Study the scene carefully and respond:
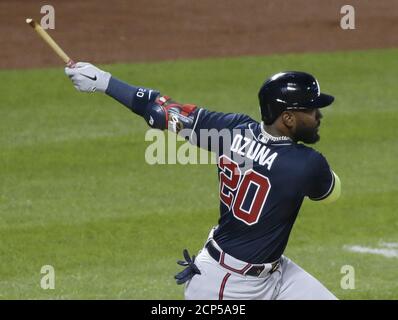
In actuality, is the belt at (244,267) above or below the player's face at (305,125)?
below

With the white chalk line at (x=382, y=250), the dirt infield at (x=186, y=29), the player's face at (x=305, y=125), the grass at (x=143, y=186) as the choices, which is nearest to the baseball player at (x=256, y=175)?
the player's face at (x=305, y=125)

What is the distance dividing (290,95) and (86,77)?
3.64 ft

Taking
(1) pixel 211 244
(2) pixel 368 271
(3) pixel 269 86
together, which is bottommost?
(2) pixel 368 271

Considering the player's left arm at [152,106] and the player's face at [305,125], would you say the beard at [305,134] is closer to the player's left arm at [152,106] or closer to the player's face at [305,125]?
the player's face at [305,125]

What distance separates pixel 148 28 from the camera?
15719 millimetres

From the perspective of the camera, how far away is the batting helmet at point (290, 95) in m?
5.80

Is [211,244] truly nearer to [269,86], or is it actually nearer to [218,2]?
[269,86]

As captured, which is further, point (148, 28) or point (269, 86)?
point (148, 28)

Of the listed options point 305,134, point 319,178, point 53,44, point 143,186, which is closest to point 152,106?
point 53,44

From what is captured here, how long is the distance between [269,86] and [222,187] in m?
0.61

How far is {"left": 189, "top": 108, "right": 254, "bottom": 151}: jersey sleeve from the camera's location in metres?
5.94

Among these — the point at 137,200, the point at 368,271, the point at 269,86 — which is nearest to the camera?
the point at 269,86

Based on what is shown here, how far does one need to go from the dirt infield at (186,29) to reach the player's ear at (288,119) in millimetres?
8973

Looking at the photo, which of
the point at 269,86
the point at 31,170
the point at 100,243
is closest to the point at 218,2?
the point at 31,170
